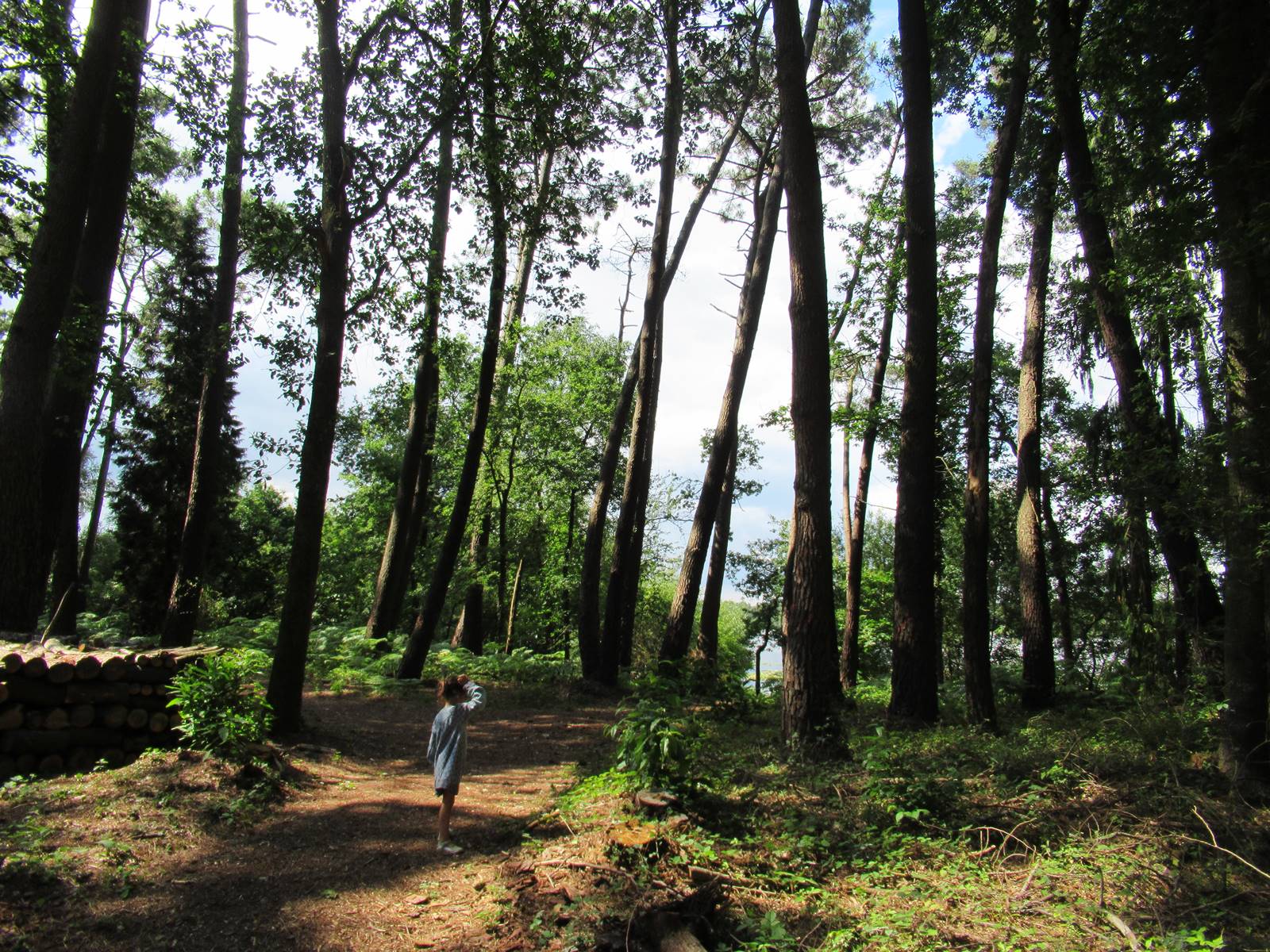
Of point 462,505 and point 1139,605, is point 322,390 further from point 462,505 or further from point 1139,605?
point 1139,605

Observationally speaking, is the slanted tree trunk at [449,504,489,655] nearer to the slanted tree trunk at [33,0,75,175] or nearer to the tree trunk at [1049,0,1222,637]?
the slanted tree trunk at [33,0,75,175]

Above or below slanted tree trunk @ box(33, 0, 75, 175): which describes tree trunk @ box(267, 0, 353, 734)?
below

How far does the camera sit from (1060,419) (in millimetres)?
19094

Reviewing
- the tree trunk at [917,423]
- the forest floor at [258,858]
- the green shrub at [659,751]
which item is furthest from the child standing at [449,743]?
the tree trunk at [917,423]

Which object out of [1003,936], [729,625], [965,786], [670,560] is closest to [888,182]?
[965,786]

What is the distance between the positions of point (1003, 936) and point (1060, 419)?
62.5 feet

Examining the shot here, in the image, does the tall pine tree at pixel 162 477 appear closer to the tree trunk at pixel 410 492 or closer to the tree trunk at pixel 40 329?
the tree trunk at pixel 410 492

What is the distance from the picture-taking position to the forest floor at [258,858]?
402 cm

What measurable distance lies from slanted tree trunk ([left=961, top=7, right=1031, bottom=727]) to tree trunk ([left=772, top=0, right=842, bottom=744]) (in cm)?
317

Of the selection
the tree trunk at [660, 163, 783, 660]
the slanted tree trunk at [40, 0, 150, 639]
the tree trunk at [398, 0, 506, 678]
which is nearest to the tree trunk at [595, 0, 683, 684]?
the tree trunk at [660, 163, 783, 660]

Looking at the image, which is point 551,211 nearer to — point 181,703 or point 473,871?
point 181,703

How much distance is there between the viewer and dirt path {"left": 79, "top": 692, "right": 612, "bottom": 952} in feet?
13.3

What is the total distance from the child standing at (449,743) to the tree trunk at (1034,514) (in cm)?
1031

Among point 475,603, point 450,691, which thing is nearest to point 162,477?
point 475,603
